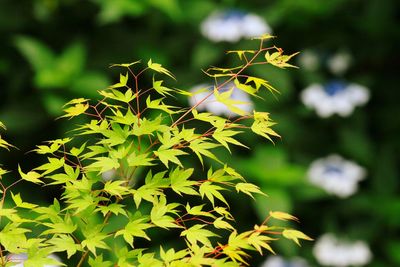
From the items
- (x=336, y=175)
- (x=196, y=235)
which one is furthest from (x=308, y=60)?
(x=196, y=235)

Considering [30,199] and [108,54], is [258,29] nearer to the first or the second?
[108,54]

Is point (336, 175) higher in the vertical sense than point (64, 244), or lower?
lower

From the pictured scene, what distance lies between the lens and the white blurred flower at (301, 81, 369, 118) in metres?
3.55

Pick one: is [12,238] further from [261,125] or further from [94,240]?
[261,125]

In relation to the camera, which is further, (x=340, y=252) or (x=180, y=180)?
(x=340, y=252)

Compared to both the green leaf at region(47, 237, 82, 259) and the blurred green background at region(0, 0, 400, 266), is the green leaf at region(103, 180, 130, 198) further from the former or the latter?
the blurred green background at region(0, 0, 400, 266)

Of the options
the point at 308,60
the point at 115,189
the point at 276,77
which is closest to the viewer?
the point at 115,189

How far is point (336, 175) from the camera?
3.54 m

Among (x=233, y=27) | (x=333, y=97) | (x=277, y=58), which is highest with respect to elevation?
(x=277, y=58)

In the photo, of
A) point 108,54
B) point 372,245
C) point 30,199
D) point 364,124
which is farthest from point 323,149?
point 30,199

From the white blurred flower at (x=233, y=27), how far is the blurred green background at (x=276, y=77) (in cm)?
7

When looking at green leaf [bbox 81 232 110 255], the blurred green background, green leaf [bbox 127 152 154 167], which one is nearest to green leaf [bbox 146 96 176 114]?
green leaf [bbox 127 152 154 167]

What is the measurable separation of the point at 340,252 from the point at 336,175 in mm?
298

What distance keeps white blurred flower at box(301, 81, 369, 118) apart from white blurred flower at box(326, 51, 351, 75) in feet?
0.46
